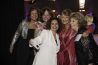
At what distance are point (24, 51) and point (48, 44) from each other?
384 millimetres

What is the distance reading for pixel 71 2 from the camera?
360 inches

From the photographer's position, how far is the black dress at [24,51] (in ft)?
15.0

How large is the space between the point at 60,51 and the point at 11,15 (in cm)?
260

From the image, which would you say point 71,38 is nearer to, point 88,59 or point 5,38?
point 88,59

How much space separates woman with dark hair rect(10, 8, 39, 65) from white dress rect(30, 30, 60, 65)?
0.13 m

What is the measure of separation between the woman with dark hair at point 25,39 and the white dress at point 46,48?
5.3 inches

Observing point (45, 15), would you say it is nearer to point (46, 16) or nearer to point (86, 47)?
point (46, 16)

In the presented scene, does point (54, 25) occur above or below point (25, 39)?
above

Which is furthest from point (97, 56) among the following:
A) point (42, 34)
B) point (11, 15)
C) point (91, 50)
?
point (11, 15)

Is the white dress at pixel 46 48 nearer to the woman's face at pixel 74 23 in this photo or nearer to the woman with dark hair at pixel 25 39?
the woman with dark hair at pixel 25 39

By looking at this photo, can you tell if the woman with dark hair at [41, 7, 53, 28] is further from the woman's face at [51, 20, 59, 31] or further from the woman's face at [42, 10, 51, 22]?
the woman's face at [51, 20, 59, 31]

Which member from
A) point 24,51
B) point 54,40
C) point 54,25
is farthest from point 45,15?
point 24,51

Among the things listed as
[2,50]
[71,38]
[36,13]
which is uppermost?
[36,13]

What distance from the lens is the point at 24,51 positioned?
4.59 meters
